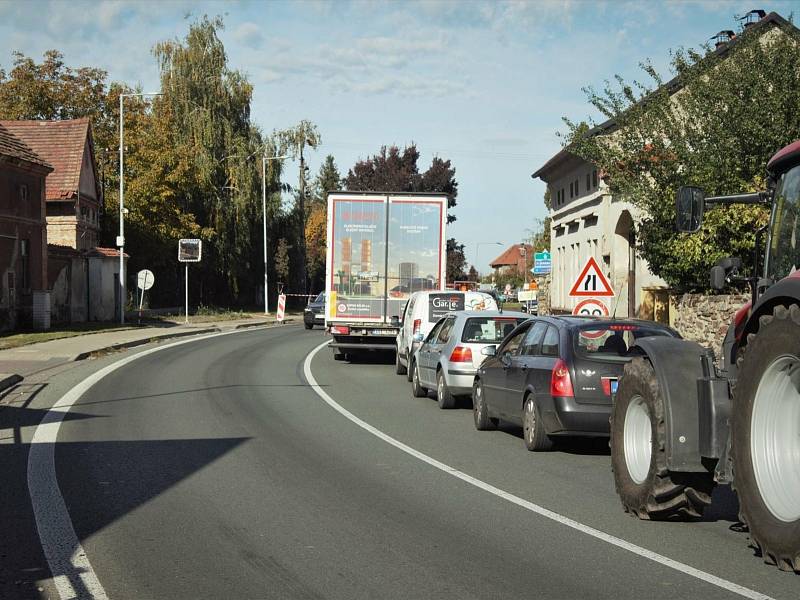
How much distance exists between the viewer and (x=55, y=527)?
7.29 meters

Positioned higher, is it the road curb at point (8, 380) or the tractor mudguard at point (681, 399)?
the tractor mudguard at point (681, 399)

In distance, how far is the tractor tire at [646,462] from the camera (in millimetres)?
7262

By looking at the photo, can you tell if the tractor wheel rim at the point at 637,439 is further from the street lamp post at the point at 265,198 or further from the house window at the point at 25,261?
the street lamp post at the point at 265,198

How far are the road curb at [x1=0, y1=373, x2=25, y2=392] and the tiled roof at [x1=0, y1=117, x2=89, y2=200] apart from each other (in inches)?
1023

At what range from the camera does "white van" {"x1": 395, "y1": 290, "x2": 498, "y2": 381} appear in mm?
20938

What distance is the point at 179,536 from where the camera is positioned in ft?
23.1

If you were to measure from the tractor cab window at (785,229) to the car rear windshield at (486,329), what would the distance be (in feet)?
29.1

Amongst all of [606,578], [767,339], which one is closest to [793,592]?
[606,578]

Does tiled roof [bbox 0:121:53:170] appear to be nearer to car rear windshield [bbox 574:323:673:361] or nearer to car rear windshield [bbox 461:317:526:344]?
car rear windshield [bbox 461:317:526:344]

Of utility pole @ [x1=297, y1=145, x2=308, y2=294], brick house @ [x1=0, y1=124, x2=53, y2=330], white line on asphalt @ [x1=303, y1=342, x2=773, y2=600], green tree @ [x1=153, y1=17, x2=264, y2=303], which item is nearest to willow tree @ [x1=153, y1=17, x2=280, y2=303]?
green tree @ [x1=153, y1=17, x2=264, y2=303]

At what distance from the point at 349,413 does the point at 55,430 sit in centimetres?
420

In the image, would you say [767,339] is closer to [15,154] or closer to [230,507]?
[230,507]

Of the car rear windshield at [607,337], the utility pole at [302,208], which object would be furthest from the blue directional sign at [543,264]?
the car rear windshield at [607,337]

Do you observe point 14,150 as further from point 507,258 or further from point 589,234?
point 507,258
